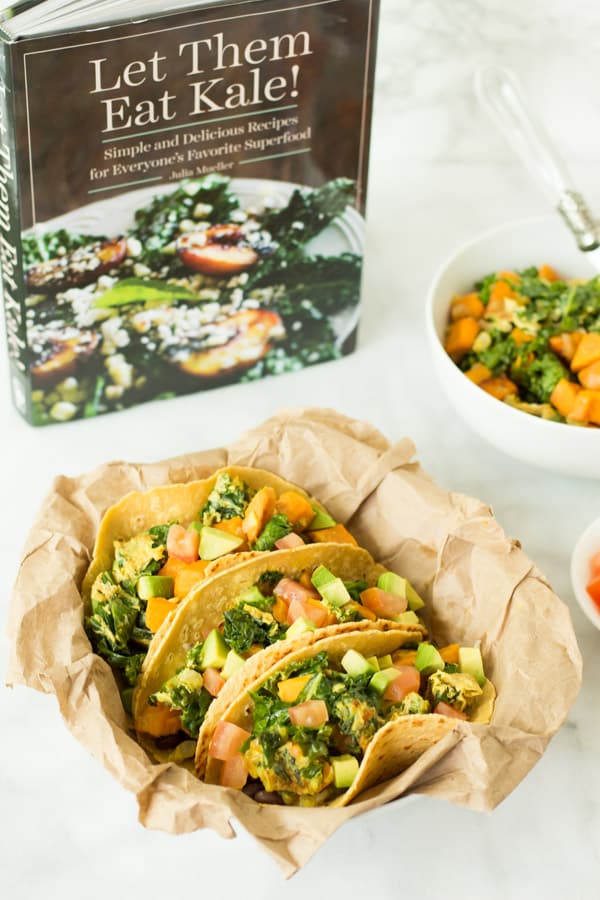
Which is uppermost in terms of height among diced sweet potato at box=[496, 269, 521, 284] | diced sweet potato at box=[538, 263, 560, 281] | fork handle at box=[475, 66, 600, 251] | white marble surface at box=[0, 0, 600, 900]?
fork handle at box=[475, 66, 600, 251]

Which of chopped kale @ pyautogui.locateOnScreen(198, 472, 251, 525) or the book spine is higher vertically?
the book spine

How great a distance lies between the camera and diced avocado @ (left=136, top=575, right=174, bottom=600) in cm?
252

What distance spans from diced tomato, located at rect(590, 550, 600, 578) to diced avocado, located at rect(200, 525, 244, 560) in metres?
0.75

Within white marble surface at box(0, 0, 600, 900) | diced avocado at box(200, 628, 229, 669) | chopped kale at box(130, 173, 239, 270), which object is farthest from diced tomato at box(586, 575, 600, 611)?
chopped kale at box(130, 173, 239, 270)

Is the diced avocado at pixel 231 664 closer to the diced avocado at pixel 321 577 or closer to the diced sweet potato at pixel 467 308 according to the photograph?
the diced avocado at pixel 321 577

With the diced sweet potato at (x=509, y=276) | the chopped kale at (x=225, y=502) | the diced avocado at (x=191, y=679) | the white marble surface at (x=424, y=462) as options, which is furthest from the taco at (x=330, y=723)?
the diced sweet potato at (x=509, y=276)

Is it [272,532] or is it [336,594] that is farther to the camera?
[272,532]

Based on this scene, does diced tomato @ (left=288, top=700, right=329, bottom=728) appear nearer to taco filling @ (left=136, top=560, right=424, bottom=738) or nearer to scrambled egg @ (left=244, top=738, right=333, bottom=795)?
scrambled egg @ (left=244, top=738, right=333, bottom=795)

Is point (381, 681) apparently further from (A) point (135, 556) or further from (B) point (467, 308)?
(B) point (467, 308)

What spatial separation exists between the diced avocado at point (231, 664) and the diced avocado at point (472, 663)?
429mm

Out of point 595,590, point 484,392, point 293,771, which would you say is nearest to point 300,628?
point 293,771

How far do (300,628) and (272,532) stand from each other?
0.28m

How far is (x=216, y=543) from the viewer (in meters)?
2.58

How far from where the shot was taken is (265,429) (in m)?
2.87
